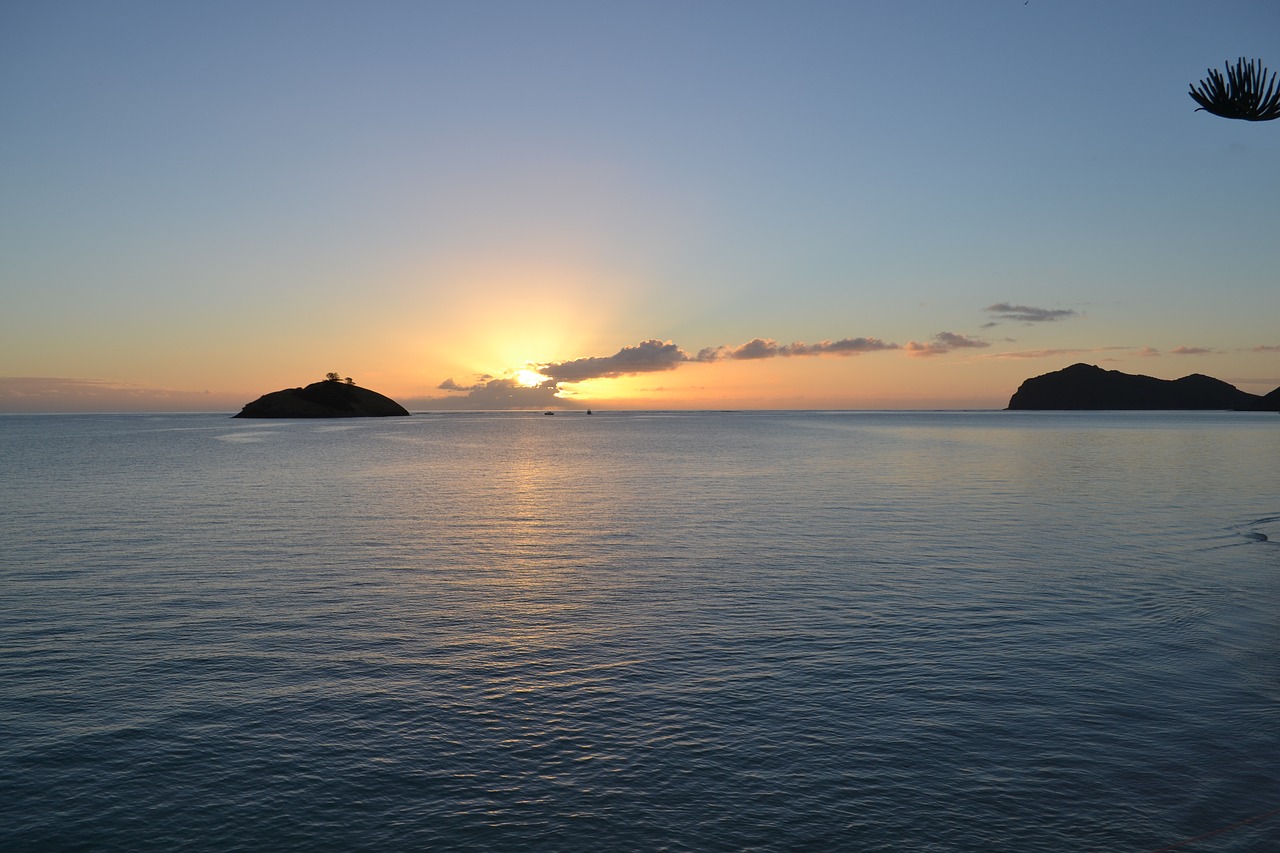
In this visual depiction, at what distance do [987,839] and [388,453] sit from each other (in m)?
132

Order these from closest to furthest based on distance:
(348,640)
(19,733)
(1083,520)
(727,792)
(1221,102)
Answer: (1221,102) < (727,792) < (19,733) < (348,640) < (1083,520)

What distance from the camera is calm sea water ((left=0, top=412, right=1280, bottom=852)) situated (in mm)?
13469

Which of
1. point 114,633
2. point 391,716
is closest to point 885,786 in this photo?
point 391,716

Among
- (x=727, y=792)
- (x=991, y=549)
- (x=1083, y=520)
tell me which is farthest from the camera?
(x=1083, y=520)

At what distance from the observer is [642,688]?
19.4m

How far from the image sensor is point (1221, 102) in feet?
40.5

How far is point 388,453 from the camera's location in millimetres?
136375

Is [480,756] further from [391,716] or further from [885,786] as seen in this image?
[885,786]

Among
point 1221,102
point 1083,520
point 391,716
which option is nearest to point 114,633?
point 391,716

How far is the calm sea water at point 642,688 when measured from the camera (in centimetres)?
1347

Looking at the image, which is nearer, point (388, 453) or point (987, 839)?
point (987, 839)

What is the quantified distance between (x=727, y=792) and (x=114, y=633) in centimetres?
1975

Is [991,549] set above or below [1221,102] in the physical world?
below

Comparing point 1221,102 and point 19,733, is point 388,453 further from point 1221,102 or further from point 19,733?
point 1221,102
